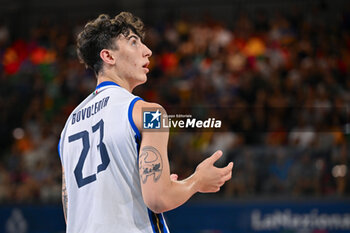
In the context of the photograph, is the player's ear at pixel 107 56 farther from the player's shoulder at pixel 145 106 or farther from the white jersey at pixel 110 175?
the player's shoulder at pixel 145 106

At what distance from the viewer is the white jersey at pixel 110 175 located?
2404 mm

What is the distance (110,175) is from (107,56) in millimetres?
706

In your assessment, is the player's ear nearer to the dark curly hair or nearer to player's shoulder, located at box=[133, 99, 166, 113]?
the dark curly hair

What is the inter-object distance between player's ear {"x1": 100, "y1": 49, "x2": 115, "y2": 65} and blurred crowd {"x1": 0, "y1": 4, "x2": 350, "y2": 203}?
13.4ft

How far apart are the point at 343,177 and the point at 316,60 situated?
3.65 meters

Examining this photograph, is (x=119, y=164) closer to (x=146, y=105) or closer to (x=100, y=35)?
(x=146, y=105)

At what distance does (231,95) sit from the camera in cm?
1068

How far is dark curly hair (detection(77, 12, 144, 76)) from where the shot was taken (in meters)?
2.81

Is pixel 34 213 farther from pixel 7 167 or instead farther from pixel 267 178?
pixel 267 178

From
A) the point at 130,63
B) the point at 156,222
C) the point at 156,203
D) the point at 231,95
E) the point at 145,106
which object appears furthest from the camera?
the point at 231,95

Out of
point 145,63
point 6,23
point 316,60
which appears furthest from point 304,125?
point 6,23

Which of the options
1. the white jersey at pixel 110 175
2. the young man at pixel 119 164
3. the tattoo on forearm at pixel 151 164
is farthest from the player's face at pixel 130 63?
the tattoo on forearm at pixel 151 164

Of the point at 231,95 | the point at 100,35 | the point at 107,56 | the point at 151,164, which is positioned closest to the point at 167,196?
the point at 151,164

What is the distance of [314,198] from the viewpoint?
8.41m
